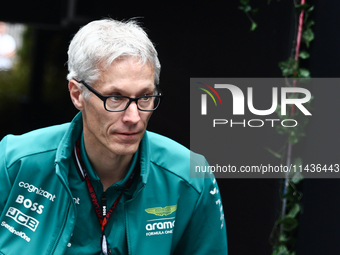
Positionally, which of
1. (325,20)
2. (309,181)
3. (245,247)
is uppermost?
(325,20)

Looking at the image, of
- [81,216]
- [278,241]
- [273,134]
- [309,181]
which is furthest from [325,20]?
[81,216]

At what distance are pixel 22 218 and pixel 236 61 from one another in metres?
2.11

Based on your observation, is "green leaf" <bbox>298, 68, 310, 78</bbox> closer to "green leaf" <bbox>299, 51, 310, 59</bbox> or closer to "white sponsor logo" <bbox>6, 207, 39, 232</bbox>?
"green leaf" <bbox>299, 51, 310, 59</bbox>

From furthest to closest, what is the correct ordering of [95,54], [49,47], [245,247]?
[49,47], [245,247], [95,54]

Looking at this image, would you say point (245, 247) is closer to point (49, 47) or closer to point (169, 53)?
point (169, 53)

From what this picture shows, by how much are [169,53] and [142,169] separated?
1.65 meters

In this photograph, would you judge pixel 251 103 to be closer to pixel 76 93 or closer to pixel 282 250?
pixel 282 250

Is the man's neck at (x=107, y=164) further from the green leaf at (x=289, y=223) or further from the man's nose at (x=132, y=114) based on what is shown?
the green leaf at (x=289, y=223)

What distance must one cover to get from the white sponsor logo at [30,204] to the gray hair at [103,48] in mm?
564

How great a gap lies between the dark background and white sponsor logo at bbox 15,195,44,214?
1.68 meters

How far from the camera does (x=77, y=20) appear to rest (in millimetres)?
3406

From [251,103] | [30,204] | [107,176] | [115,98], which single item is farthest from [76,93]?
[251,103]

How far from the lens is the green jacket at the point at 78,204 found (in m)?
1.75

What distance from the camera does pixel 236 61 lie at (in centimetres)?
328
